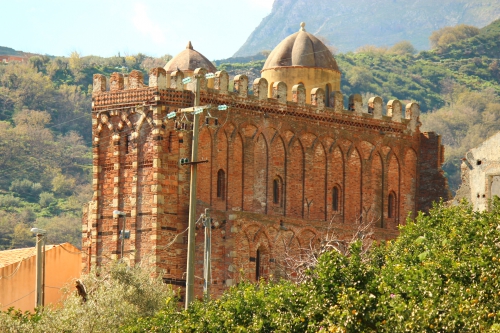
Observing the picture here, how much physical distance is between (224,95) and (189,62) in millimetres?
4789

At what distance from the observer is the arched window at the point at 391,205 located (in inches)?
2194

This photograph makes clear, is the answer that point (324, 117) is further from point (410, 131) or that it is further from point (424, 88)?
point (424, 88)

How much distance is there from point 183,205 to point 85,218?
5741 mm

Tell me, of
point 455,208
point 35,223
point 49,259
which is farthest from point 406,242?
point 35,223

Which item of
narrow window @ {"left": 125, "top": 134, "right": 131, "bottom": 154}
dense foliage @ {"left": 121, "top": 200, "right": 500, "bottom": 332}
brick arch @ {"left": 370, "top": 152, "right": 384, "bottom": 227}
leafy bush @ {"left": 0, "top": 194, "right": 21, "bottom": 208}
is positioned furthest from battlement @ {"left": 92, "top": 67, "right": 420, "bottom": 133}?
leafy bush @ {"left": 0, "top": 194, "right": 21, "bottom": 208}

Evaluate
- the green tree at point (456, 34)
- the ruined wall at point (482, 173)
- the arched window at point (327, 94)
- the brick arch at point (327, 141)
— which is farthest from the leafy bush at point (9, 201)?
the ruined wall at point (482, 173)

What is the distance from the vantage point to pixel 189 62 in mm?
54594

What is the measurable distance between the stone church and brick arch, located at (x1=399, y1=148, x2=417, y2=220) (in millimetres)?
39

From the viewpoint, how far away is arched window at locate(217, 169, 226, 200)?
50312 millimetres

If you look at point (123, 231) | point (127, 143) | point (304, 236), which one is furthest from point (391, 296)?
point (127, 143)

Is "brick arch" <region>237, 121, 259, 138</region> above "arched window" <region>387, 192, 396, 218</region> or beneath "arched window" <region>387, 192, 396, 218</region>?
above

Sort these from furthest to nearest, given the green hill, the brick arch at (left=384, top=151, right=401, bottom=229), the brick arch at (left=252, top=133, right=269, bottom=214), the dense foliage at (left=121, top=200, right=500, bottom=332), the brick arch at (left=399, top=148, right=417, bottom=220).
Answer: the green hill, the brick arch at (left=399, top=148, right=417, bottom=220), the brick arch at (left=384, top=151, right=401, bottom=229), the brick arch at (left=252, top=133, right=269, bottom=214), the dense foliage at (left=121, top=200, right=500, bottom=332)

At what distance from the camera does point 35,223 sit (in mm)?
89875

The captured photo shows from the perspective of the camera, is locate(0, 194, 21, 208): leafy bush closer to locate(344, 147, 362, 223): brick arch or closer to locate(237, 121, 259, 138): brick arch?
locate(344, 147, 362, 223): brick arch
